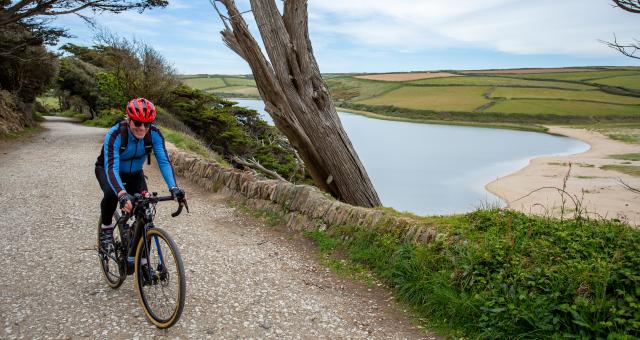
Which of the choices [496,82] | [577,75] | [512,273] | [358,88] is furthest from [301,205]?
[577,75]

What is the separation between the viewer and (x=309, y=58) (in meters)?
7.30

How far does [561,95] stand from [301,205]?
234 ft

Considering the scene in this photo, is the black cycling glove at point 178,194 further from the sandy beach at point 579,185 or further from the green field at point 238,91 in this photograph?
the green field at point 238,91

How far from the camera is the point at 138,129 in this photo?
12.1 ft

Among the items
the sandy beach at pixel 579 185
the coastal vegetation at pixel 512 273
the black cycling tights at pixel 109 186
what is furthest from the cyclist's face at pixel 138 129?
the sandy beach at pixel 579 185

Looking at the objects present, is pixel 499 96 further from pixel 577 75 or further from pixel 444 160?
pixel 444 160

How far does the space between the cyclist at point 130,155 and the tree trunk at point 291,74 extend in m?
3.54

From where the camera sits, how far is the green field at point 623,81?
→ 65750 millimetres

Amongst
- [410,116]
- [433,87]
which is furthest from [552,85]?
[410,116]

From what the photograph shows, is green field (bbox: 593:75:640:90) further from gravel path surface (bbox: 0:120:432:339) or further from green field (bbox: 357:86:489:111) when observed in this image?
gravel path surface (bbox: 0:120:432:339)

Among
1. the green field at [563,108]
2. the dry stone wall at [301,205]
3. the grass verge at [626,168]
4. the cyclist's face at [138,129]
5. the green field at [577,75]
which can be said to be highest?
the green field at [577,75]

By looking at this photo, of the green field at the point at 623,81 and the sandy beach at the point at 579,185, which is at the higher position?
the green field at the point at 623,81

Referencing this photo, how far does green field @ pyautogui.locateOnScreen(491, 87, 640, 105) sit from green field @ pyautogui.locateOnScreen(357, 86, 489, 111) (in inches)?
151

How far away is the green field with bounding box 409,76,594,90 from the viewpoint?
74.4 m
